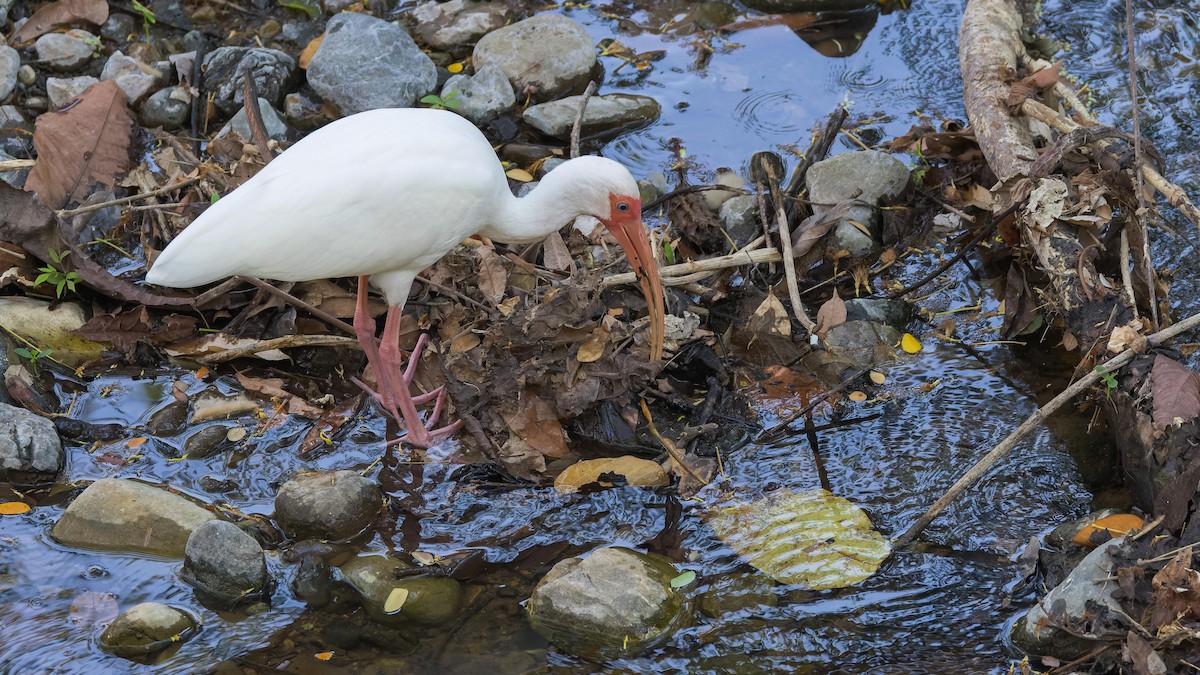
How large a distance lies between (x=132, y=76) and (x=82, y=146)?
0.78 metres

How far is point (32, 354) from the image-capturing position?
4.62 m

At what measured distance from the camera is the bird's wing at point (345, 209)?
13.0 feet

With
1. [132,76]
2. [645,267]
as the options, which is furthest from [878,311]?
[132,76]

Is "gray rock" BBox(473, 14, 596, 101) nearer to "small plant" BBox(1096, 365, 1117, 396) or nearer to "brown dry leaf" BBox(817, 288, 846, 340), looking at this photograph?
"brown dry leaf" BBox(817, 288, 846, 340)

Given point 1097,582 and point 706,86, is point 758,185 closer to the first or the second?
point 706,86

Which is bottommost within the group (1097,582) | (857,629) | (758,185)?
(857,629)

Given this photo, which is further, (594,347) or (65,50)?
(65,50)

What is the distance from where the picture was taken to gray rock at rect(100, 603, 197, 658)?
3.52 m

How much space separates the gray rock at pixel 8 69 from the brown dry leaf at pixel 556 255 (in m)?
3.41

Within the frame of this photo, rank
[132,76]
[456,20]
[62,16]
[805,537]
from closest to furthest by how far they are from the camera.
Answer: [805,537]
[132,76]
[62,16]
[456,20]

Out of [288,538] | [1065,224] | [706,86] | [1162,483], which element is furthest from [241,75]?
[1162,483]

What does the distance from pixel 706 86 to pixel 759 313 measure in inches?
93.3

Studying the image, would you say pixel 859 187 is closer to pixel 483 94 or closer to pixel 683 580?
pixel 483 94

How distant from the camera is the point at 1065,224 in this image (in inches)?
172
